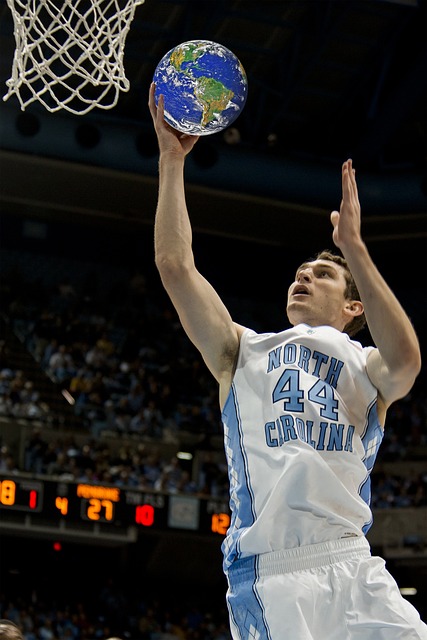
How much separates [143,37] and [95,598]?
33.4 ft

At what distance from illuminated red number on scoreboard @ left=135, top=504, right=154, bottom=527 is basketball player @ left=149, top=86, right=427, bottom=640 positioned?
42.9ft

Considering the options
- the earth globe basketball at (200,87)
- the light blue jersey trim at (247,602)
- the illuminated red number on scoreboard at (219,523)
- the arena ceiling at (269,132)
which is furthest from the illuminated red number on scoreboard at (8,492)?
the light blue jersey trim at (247,602)

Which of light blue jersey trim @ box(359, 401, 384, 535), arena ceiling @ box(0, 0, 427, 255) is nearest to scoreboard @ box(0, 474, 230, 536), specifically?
arena ceiling @ box(0, 0, 427, 255)

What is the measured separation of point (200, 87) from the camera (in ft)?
12.8

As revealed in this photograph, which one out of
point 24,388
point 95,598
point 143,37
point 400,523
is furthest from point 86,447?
point 143,37

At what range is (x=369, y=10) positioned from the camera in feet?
61.3

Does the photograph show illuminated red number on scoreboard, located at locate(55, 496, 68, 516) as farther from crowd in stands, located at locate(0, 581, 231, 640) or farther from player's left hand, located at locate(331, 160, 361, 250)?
player's left hand, located at locate(331, 160, 361, 250)

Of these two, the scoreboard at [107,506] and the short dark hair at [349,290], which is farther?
the scoreboard at [107,506]

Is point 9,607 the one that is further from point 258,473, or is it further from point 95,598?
point 258,473

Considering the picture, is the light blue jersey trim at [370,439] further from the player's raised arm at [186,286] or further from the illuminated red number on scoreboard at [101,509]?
the illuminated red number on scoreboard at [101,509]

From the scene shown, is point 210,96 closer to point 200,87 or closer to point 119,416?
point 200,87

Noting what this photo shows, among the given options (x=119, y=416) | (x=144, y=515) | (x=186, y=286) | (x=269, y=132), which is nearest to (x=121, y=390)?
(x=119, y=416)

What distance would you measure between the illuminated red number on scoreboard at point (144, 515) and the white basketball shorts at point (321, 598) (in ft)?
43.3

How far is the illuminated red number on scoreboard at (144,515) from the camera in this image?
16.2 meters
